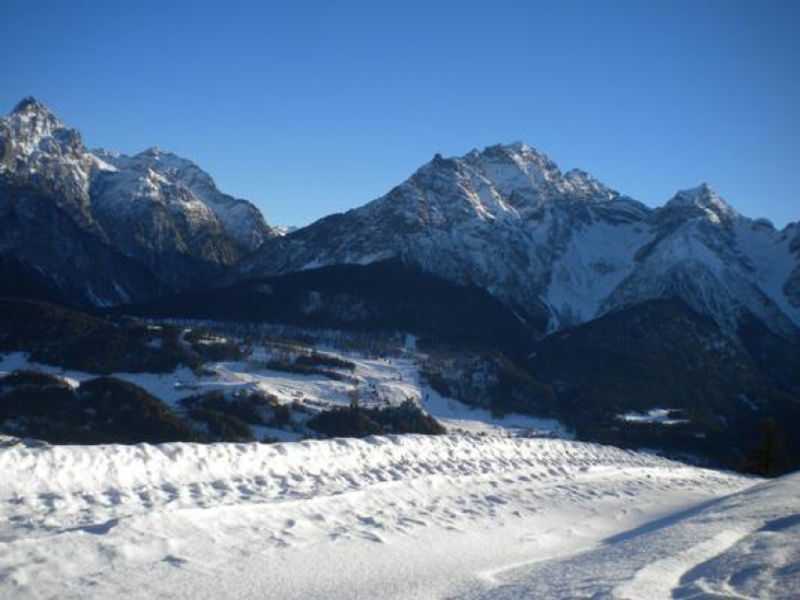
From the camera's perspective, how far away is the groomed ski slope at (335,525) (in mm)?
12867

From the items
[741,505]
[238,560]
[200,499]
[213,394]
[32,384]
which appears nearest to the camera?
[238,560]

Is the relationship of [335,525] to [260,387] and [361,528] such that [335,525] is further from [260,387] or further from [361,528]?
[260,387]

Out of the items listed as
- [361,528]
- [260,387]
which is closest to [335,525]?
[361,528]

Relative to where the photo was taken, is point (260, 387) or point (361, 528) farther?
point (260, 387)

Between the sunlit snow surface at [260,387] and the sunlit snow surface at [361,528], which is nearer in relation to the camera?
the sunlit snow surface at [361,528]

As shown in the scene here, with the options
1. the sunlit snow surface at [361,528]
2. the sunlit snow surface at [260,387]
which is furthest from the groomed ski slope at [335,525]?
the sunlit snow surface at [260,387]

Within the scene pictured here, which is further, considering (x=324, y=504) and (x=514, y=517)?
(x=514, y=517)

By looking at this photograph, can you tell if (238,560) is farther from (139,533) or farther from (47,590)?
(47,590)

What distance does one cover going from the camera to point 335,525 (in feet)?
55.1

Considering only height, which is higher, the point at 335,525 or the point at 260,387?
the point at 335,525

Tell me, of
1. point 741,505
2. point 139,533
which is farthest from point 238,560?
point 741,505

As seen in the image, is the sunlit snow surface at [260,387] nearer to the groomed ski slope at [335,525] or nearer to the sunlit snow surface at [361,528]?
the sunlit snow surface at [361,528]

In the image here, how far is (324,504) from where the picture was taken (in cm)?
1816

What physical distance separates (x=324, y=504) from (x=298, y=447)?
5.39 meters
